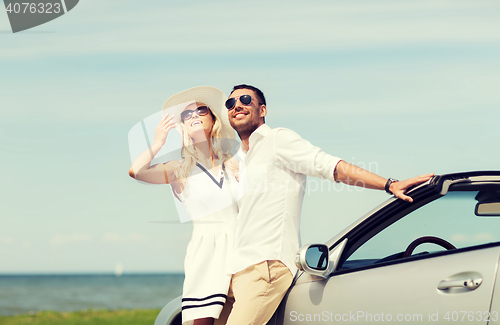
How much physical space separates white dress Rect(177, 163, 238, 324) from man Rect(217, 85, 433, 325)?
0.63 ft

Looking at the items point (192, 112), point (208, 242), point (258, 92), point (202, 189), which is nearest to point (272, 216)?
point (208, 242)

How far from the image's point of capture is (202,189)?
337 cm

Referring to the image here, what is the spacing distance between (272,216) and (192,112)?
4.10ft

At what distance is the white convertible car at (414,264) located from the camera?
2.43 metres

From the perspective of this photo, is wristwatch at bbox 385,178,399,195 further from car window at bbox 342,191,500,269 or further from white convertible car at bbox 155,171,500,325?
A: car window at bbox 342,191,500,269

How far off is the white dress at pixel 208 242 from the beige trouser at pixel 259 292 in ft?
0.71

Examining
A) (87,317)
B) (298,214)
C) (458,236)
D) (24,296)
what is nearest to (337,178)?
(298,214)

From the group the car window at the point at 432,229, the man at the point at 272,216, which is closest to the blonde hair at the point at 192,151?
the man at the point at 272,216

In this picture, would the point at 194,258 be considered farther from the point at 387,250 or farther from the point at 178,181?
the point at 387,250

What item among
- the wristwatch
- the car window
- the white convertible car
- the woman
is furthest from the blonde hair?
the wristwatch

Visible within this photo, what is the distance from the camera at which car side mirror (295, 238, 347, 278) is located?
2.67 m

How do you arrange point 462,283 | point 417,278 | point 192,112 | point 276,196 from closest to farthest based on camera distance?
1. point 462,283
2. point 417,278
3. point 276,196
4. point 192,112

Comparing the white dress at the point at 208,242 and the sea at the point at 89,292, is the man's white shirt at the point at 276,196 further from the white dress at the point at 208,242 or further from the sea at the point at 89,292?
the sea at the point at 89,292

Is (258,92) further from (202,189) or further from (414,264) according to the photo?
(414,264)
